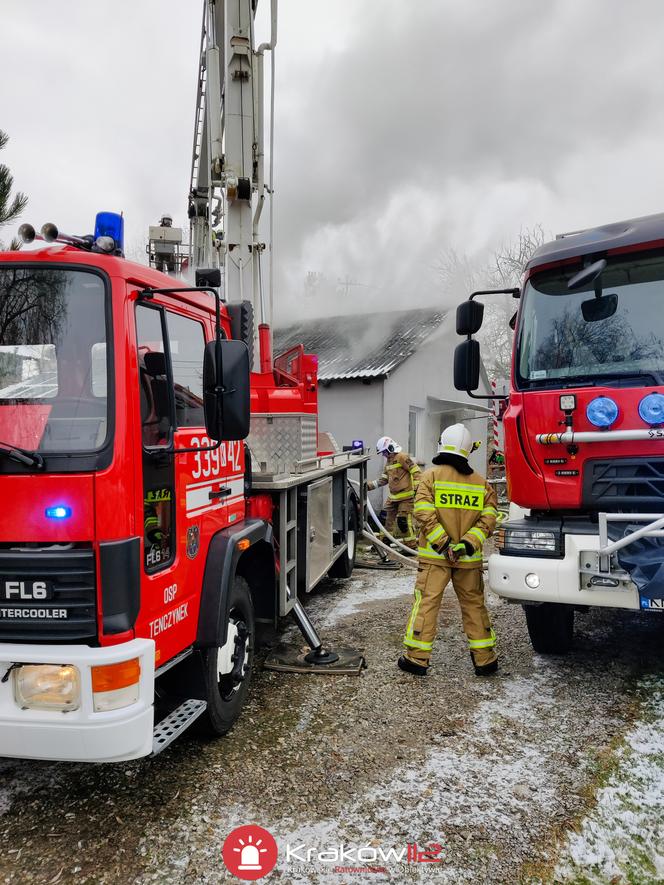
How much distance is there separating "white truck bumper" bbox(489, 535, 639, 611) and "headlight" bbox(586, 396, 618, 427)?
67 centimetres

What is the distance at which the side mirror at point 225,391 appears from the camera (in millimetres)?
2635

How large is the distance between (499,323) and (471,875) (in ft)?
84.2

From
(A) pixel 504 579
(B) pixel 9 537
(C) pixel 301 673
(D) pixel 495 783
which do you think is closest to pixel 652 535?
(A) pixel 504 579

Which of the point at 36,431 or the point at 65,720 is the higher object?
the point at 36,431

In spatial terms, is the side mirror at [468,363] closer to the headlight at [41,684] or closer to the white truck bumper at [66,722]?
the white truck bumper at [66,722]

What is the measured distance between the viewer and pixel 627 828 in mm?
2664

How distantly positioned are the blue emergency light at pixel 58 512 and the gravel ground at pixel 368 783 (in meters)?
1.34

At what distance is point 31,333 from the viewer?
2525 millimetres

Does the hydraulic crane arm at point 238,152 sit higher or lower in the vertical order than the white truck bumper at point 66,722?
higher

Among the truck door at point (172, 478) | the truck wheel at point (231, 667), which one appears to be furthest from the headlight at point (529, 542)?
the truck door at point (172, 478)

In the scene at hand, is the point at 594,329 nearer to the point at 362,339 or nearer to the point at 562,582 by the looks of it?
the point at 562,582

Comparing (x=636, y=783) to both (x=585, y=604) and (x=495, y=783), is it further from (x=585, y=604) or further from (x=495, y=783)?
(x=585, y=604)

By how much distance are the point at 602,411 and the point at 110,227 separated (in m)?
2.85

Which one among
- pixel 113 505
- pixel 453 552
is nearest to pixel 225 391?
pixel 113 505
